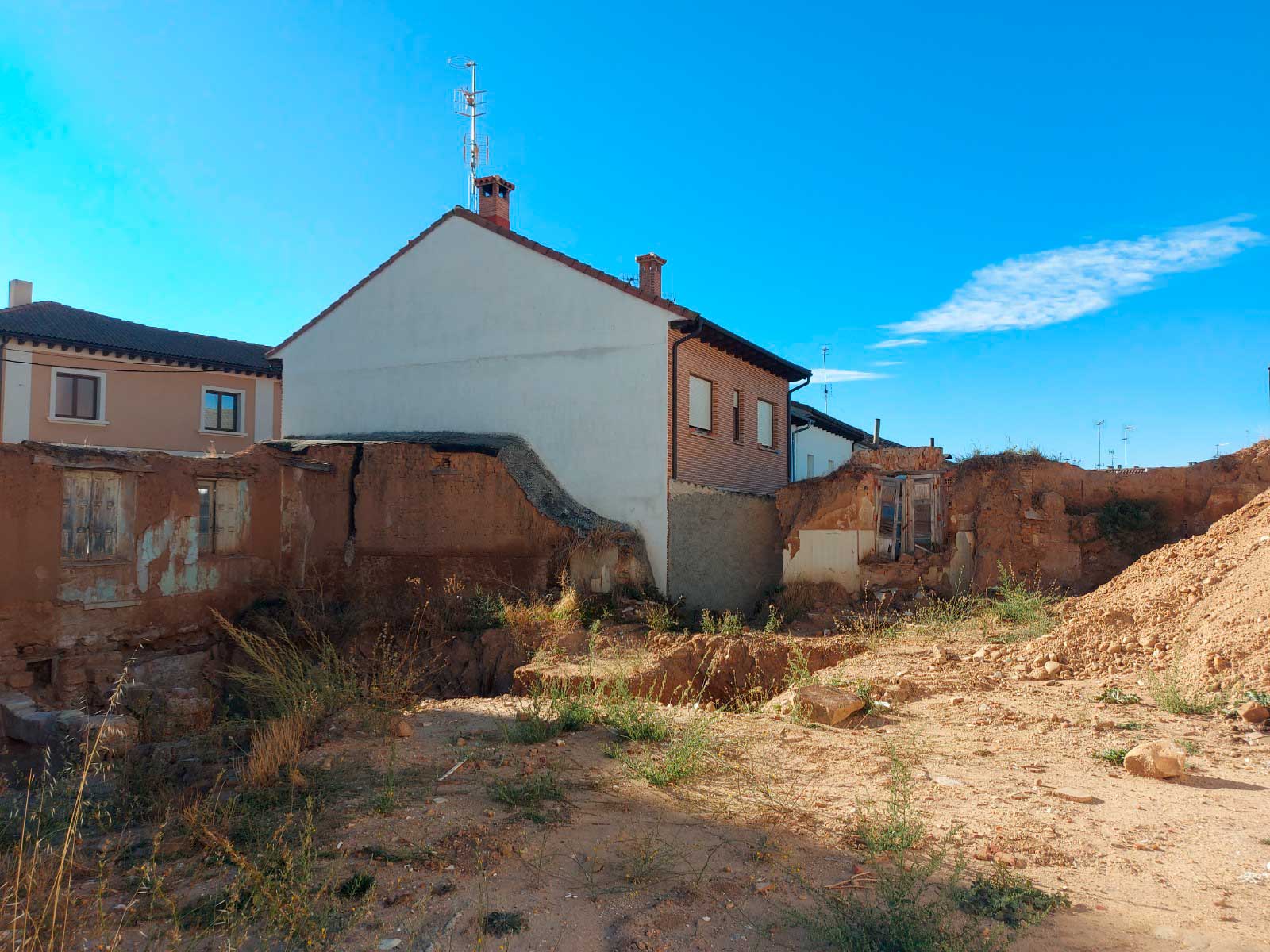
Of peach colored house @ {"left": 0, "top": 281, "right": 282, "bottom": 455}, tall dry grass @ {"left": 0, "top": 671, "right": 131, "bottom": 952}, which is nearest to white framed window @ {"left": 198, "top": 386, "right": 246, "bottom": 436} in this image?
peach colored house @ {"left": 0, "top": 281, "right": 282, "bottom": 455}

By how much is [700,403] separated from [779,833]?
40.8 feet

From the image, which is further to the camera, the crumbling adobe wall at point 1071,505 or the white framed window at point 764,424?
the white framed window at point 764,424

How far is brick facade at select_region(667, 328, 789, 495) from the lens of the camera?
15.5 m

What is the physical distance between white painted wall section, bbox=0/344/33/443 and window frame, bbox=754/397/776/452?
17873 millimetres

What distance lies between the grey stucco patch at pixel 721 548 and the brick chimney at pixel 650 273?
494 centimetres

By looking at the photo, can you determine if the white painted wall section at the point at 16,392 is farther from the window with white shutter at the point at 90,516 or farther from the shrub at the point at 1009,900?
the shrub at the point at 1009,900

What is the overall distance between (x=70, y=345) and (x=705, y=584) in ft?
57.6

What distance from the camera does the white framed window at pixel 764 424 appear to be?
1889 centimetres

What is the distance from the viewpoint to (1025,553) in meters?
14.0

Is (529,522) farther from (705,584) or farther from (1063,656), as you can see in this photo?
(1063,656)

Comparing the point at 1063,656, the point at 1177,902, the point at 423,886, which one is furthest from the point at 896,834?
the point at 1063,656

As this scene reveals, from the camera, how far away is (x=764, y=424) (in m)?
19.3

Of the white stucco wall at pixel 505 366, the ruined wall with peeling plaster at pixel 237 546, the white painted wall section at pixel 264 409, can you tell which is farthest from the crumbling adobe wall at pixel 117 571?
the white painted wall section at pixel 264 409

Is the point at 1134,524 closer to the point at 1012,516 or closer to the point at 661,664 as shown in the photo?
the point at 1012,516
